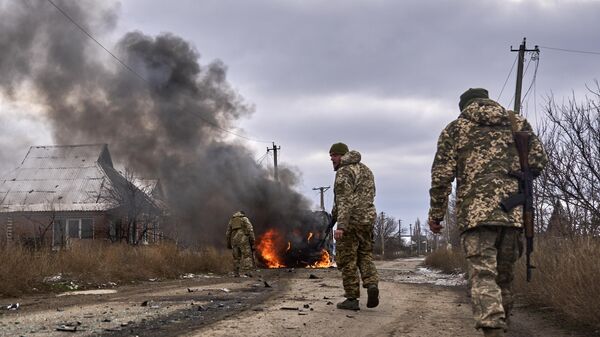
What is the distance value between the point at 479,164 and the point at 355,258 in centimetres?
286

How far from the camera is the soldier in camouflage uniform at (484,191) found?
14.6 ft

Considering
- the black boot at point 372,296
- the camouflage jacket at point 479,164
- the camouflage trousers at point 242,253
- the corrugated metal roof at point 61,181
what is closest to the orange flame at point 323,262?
the camouflage trousers at point 242,253

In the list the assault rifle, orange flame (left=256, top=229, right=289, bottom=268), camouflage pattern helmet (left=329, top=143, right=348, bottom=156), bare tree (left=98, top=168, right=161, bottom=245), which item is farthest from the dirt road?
bare tree (left=98, top=168, right=161, bottom=245)

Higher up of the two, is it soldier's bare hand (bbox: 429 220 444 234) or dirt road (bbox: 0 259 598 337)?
soldier's bare hand (bbox: 429 220 444 234)

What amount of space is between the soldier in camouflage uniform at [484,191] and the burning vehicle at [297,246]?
17.9 m

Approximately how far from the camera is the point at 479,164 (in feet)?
15.4

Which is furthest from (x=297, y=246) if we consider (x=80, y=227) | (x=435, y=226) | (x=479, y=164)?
(x=479, y=164)

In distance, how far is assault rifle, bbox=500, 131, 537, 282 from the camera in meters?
4.56

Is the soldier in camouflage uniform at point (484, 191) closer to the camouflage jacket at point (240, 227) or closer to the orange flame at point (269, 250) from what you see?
the camouflage jacket at point (240, 227)

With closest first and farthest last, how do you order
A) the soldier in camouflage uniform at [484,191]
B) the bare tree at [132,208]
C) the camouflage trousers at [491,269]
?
1. the camouflage trousers at [491,269]
2. the soldier in camouflage uniform at [484,191]
3. the bare tree at [132,208]

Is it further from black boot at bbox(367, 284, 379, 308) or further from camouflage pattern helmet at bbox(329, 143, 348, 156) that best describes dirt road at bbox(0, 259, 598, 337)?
camouflage pattern helmet at bbox(329, 143, 348, 156)

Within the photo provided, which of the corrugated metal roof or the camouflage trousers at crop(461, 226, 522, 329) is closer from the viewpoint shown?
the camouflage trousers at crop(461, 226, 522, 329)

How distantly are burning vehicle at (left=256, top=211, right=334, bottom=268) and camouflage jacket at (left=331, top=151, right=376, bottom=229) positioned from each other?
15.2 metres

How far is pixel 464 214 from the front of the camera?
463 cm
